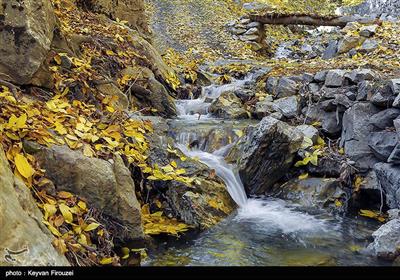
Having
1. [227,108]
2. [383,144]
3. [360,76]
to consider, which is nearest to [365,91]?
[360,76]

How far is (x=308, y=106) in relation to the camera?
7.70 m

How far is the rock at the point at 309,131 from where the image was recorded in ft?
22.2

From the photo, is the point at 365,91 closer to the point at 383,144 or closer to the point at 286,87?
the point at 383,144

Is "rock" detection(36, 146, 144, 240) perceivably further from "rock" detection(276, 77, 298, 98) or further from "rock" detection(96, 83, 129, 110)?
"rock" detection(276, 77, 298, 98)

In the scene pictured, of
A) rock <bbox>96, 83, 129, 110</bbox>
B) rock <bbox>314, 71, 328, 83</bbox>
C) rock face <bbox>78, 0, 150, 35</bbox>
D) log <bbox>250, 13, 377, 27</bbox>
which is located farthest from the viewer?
log <bbox>250, 13, 377, 27</bbox>

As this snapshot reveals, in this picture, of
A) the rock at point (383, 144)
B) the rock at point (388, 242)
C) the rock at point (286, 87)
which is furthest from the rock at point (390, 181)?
the rock at point (286, 87)

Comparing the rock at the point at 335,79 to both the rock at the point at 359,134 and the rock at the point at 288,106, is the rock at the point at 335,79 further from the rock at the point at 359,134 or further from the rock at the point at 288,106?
the rock at the point at 359,134

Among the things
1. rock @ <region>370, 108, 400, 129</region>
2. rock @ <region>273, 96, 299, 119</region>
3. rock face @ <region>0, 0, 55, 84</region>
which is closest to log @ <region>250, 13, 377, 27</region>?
rock @ <region>273, 96, 299, 119</region>

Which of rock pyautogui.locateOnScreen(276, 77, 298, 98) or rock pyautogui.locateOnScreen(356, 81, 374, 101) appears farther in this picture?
rock pyautogui.locateOnScreen(276, 77, 298, 98)

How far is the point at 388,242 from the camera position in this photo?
167 inches

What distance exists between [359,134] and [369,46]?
6.14 m

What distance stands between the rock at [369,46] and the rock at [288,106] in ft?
14.2

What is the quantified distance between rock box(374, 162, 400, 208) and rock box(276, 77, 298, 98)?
3.34m

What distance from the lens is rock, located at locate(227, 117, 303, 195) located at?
608cm
